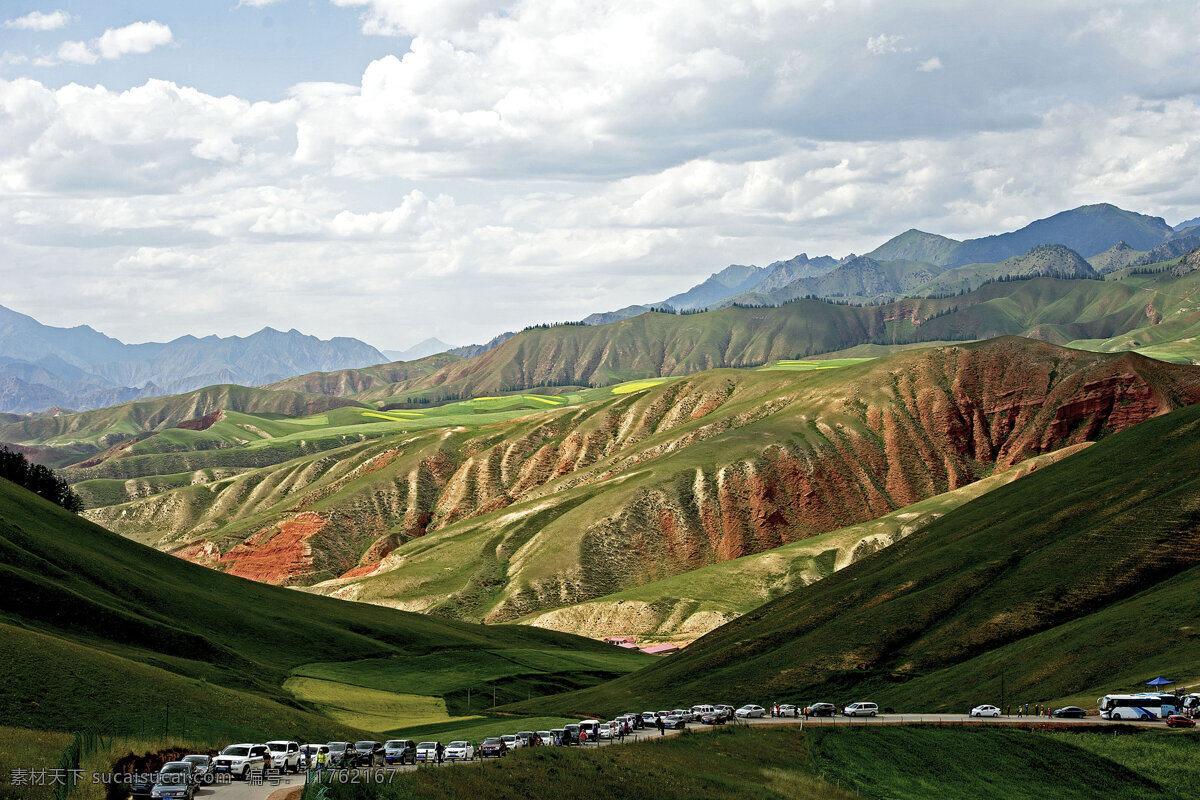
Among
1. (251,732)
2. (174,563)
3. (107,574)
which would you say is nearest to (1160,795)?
(251,732)

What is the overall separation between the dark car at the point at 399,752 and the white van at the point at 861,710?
42.6 metres

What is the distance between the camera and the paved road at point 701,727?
4075 cm

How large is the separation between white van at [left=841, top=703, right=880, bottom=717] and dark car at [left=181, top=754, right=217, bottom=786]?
5557 centimetres

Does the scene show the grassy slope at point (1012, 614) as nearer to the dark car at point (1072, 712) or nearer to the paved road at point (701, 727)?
the dark car at point (1072, 712)

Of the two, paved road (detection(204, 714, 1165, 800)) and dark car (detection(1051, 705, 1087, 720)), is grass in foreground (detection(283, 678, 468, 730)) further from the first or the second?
dark car (detection(1051, 705, 1087, 720))

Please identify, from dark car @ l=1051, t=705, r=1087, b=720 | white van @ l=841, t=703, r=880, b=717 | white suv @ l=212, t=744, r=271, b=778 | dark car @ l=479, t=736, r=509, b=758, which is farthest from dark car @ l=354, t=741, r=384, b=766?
dark car @ l=1051, t=705, r=1087, b=720

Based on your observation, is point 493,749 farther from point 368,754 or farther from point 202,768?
point 202,768

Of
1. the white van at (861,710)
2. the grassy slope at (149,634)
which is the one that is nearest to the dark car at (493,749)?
the grassy slope at (149,634)

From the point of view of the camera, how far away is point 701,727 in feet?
243

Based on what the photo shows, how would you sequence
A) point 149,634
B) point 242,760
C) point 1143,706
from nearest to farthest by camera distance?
1. point 242,760
2. point 1143,706
3. point 149,634

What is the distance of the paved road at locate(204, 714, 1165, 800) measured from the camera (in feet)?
134

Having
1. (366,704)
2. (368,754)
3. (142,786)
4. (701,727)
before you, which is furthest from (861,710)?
(142,786)

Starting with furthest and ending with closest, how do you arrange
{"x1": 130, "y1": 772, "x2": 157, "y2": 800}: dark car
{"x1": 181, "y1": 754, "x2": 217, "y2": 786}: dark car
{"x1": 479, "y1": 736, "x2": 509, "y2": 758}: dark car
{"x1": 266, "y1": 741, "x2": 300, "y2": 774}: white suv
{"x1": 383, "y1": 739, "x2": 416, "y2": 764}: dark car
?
1. {"x1": 479, "y1": 736, "x2": 509, "y2": 758}: dark car
2. {"x1": 383, "y1": 739, "x2": 416, "y2": 764}: dark car
3. {"x1": 266, "y1": 741, "x2": 300, "y2": 774}: white suv
4. {"x1": 181, "y1": 754, "x2": 217, "y2": 786}: dark car
5. {"x1": 130, "y1": 772, "x2": 157, "y2": 800}: dark car

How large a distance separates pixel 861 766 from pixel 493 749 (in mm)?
23761
